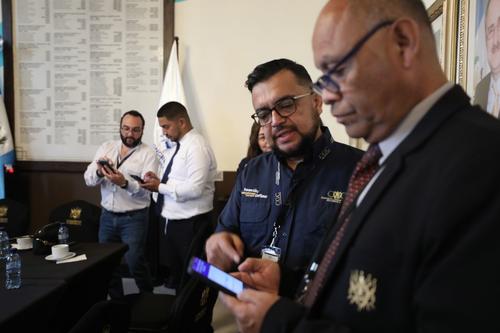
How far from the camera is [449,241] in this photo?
0.52 meters

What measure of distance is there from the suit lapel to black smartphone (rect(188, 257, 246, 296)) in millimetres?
239

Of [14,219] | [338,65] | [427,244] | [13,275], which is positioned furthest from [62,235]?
[427,244]

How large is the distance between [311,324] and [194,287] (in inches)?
42.0

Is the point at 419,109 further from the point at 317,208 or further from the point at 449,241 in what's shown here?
the point at 317,208

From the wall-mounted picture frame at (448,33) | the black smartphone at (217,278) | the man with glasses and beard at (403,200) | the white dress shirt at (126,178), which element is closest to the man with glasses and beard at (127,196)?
the white dress shirt at (126,178)

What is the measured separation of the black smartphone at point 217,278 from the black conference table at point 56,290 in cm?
97

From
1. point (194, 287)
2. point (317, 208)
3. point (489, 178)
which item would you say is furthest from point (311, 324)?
point (194, 287)

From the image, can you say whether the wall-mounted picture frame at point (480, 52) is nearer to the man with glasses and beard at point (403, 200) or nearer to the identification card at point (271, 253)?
the man with glasses and beard at point (403, 200)

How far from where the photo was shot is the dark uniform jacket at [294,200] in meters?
1.28

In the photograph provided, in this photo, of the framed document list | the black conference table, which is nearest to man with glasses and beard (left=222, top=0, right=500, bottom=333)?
the black conference table

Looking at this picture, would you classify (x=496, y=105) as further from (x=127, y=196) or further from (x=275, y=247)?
(x=127, y=196)

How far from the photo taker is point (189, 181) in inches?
119

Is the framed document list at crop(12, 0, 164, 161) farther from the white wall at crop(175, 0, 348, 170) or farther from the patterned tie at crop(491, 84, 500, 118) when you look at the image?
the patterned tie at crop(491, 84, 500, 118)

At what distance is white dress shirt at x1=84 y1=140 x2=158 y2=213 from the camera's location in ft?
10.7
